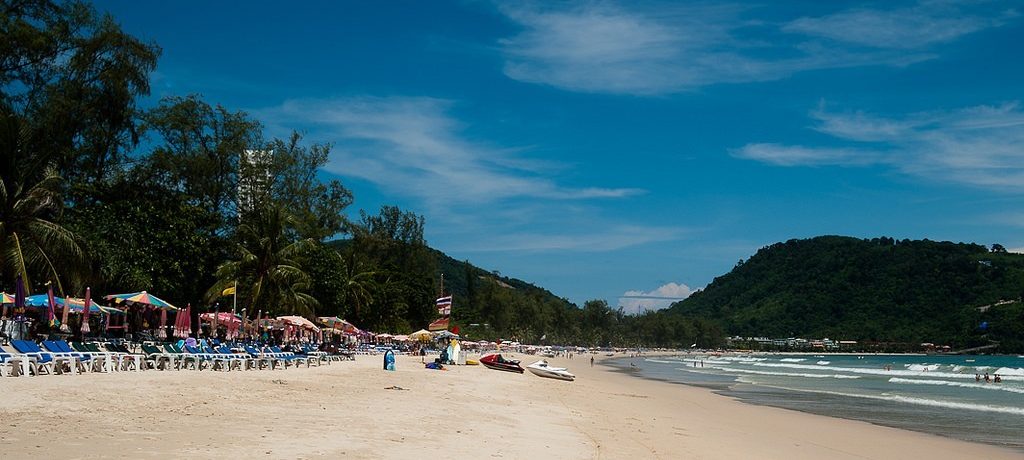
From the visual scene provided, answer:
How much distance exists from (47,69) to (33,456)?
105ft

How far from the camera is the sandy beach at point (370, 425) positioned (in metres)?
8.55

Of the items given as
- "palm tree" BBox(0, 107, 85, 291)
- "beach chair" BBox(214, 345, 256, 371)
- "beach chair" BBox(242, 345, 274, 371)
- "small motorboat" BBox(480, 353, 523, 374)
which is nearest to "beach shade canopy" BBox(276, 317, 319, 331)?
"small motorboat" BBox(480, 353, 523, 374)

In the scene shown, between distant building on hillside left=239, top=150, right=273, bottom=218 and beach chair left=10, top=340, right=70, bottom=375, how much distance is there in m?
28.7

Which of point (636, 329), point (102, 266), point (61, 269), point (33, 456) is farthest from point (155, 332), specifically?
point (636, 329)

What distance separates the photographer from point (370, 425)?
11.3 metres

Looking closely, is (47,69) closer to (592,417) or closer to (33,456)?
(592,417)

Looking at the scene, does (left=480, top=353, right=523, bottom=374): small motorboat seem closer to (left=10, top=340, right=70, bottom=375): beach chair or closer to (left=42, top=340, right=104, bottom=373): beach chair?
(left=42, top=340, right=104, bottom=373): beach chair

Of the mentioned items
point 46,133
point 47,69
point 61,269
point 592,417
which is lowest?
point 592,417

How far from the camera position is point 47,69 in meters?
33.5

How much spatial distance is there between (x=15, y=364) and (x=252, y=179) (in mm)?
Result: 30744

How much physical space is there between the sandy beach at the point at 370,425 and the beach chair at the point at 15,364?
0.59 m

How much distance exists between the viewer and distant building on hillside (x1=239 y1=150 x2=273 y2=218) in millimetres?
44281

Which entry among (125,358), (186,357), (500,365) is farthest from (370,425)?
(500,365)

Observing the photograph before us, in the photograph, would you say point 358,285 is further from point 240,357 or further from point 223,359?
point 223,359
